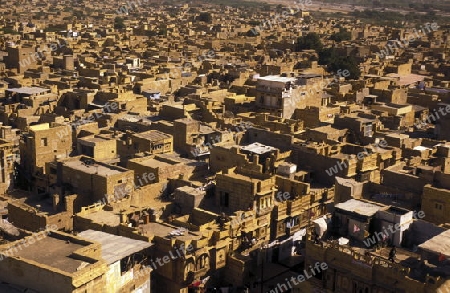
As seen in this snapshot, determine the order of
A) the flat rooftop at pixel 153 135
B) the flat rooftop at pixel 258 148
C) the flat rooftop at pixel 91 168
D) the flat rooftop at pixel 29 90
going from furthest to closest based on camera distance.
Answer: the flat rooftop at pixel 29 90, the flat rooftop at pixel 153 135, the flat rooftop at pixel 258 148, the flat rooftop at pixel 91 168

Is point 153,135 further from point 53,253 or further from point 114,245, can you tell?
point 53,253

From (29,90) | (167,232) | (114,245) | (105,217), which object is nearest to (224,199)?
(167,232)

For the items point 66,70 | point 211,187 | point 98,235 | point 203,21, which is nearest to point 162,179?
point 211,187

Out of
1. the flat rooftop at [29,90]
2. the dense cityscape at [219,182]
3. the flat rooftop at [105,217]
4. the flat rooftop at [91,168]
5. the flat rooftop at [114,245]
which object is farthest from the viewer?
the flat rooftop at [29,90]

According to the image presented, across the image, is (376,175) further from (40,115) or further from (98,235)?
(40,115)

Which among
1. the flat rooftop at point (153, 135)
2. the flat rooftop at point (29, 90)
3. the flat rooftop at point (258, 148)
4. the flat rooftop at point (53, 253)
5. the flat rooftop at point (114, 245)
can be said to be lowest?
the flat rooftop at point (114, 245)

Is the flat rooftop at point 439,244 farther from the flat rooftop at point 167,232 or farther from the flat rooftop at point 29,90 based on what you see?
the flat rooftop at point 29,90

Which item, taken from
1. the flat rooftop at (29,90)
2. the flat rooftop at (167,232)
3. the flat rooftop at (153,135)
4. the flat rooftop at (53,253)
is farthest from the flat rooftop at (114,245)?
the flat rooftop at (29,90)

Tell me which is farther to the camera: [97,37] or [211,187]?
[97,37]

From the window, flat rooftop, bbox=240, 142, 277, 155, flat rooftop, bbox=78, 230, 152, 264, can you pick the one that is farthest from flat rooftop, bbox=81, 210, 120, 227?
flat rooftop, bbox=240, 142, 277, 155
